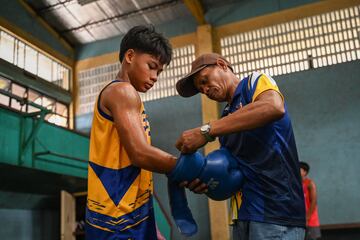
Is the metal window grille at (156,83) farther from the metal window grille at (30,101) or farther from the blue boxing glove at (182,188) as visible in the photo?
the blue boxing glove at (182,188)

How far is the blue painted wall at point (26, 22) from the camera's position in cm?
888

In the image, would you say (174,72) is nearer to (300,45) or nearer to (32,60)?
(300,45)

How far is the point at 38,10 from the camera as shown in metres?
9.70

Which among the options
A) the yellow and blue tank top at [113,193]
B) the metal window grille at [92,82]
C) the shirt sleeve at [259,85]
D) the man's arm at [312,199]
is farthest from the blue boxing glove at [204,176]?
the metal window grille at [92,82]

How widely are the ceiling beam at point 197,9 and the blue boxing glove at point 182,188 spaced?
298 inches

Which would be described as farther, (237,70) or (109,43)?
(109,43)

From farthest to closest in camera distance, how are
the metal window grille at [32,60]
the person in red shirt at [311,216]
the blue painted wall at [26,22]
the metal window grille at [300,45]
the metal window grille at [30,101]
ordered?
the blue painted wall at [26,22], the metal window grille at [32,60], the metal window grille at [300,45], the metal window grille at [30,101], the person in red shirt at [311,216]

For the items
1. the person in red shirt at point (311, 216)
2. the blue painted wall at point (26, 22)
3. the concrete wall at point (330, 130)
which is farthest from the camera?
the blue painted wall at point (26, 22)

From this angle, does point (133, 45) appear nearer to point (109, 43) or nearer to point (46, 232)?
point (46, 232)

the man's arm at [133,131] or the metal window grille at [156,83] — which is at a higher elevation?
the metal window grille at [156,83]

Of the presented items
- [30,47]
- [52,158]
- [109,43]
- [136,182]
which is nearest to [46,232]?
[52,158]

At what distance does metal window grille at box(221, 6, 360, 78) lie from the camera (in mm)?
8328

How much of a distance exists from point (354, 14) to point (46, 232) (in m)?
8.22

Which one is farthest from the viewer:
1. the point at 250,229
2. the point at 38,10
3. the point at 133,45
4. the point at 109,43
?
the point at 109,43
